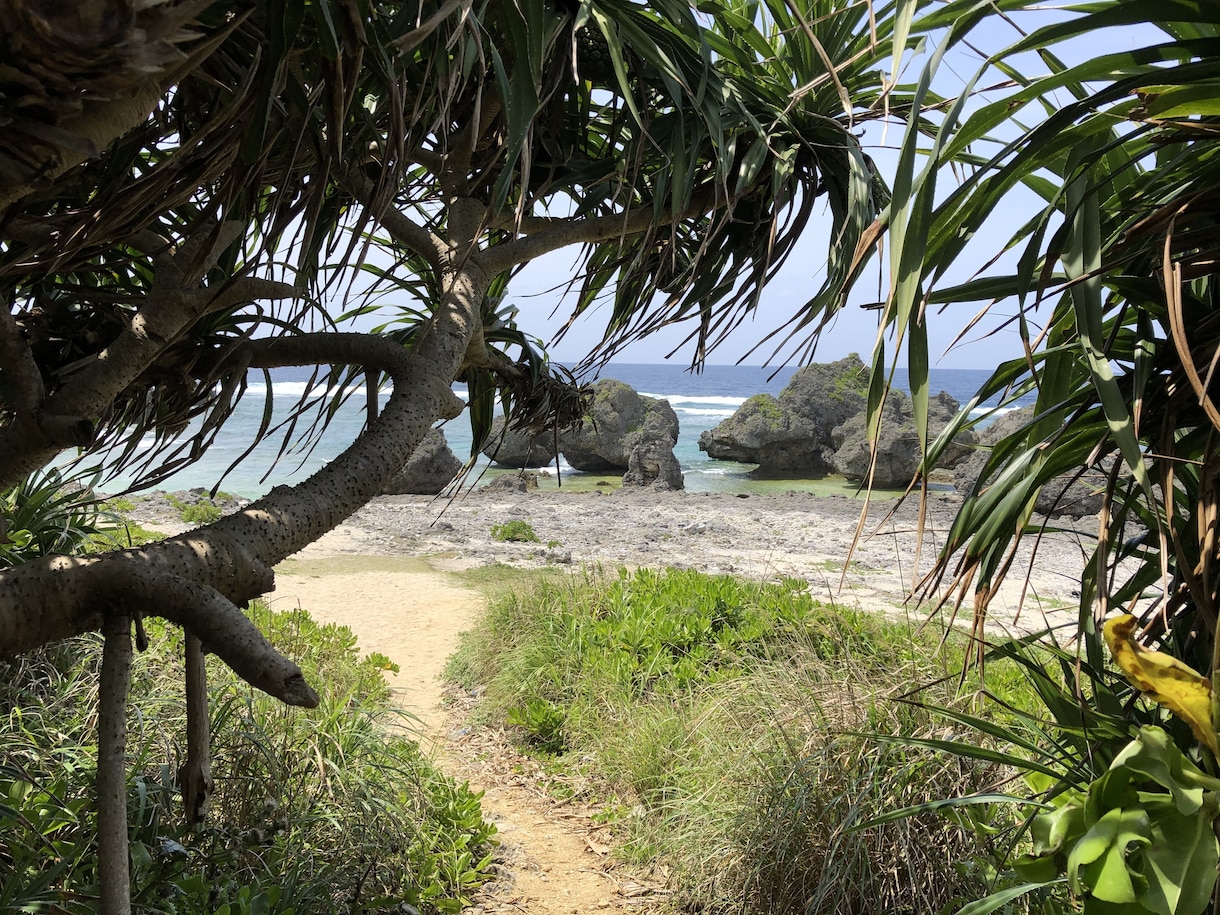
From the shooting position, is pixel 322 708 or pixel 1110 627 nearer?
pixel 1110 627

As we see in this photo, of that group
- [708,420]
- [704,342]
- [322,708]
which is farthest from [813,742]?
[708,420]

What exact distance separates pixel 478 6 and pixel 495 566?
9.10 metres

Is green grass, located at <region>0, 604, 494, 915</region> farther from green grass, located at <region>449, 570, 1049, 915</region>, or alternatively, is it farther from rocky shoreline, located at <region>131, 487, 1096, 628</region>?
rocky shoreline, located at <region>131, 487, 1096, 628</region>

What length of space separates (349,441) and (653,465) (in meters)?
21.0

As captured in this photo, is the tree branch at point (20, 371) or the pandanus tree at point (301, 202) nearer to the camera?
the pandanus tree at point (301, 202)

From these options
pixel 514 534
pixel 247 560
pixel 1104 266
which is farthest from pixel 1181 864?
pixel 514 534

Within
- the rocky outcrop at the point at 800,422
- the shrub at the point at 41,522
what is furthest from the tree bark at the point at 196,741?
the rocky outcrop at the point at 800,422

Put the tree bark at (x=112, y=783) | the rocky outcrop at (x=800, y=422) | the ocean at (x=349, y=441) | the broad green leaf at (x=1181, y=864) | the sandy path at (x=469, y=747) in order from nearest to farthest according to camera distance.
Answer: the broad green leaf at (x=1181, y=864) < the tree bark at (x=112, y=783) < the sandy path at (x=469, y=747) < the ocean at (x=349, y=441) < the rocky outcrop at (x=800, y=422)

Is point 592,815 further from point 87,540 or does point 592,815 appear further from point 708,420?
point 708,420

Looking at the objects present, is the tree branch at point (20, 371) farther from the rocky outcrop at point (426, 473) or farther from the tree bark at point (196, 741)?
the rocky outcrop at point (426, 473)

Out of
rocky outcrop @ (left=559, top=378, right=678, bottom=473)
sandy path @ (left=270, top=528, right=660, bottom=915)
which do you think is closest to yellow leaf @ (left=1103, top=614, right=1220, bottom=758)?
sandy path @ (left=270, top=528, right=660, bottom=915)

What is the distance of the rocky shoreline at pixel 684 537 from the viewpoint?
31.1 ft

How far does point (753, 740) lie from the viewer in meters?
3.40

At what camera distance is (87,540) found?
14.0 feet
